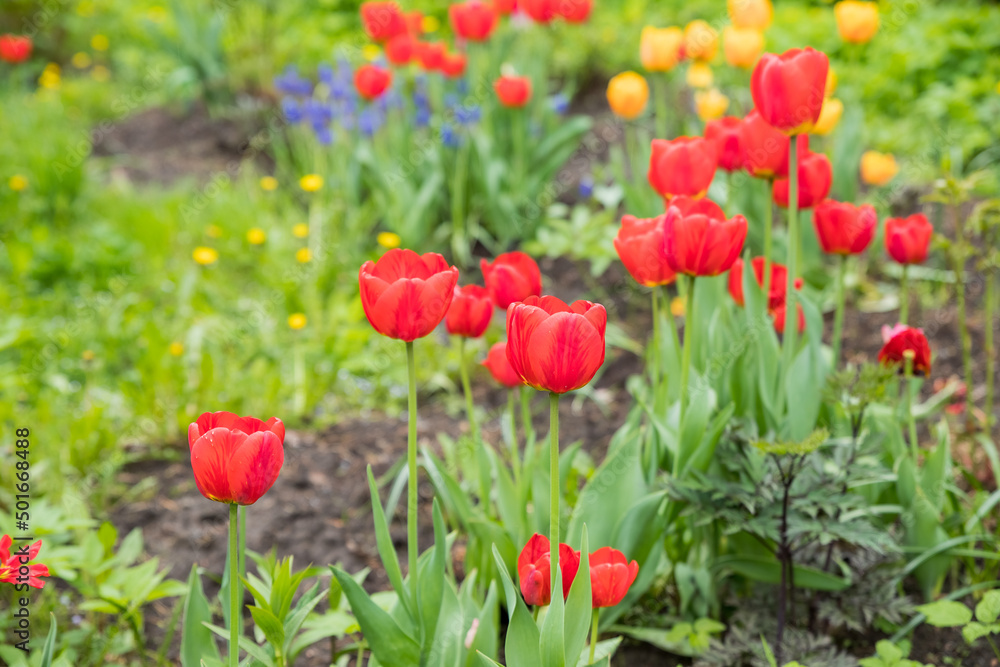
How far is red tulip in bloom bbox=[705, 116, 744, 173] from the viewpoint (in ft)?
6.06

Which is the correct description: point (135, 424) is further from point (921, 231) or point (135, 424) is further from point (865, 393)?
point (921, 231)

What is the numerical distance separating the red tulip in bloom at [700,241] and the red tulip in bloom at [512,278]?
0.83 ft

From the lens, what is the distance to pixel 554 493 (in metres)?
1.15

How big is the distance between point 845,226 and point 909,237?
223mm

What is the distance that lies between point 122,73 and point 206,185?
8.14 ft

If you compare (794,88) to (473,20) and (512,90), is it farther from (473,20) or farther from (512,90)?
(473,20)

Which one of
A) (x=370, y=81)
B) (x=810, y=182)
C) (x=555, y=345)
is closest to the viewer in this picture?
(x=555, y=345)

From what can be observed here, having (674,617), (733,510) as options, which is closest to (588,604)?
(733,510)

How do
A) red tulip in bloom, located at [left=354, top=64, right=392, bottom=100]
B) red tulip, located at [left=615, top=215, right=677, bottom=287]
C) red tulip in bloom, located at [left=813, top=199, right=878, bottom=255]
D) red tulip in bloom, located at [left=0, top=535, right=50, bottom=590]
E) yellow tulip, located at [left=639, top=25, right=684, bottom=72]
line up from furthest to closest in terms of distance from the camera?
red tulip in bloom, located at [left=354, top=64, right=392, bottom=100], yellow tulip, located at [left=639, top=25, right=684, bottom=72], red tulip in bloom, located at [left=813, top=199, right=878, bottom=255], red tulip, located at [left=615, top=215, right=677, bottom=287], red tulip in bloom, located at [left=0, top=535, right=50, bottom=590]

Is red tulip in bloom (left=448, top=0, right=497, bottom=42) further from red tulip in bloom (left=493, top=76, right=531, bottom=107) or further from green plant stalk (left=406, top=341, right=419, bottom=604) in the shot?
green plant stalk (left=406, top=341, right=419, bottom=604)

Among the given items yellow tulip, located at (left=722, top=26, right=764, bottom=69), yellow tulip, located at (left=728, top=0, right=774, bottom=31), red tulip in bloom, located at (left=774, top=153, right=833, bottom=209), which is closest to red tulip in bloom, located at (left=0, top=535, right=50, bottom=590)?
red tulip in bloom, located at (left=774, top=153, right=833, bottom=209)

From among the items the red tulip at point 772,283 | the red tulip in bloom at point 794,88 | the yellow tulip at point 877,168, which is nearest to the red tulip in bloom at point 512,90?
the yellow tulip at point 877,168

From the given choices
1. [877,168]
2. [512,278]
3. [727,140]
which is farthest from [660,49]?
[512,278]

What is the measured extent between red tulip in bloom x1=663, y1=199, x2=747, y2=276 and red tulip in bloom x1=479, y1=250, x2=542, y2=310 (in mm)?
253
